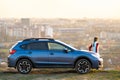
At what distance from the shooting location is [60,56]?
15.7m

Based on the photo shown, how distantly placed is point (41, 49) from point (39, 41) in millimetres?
330

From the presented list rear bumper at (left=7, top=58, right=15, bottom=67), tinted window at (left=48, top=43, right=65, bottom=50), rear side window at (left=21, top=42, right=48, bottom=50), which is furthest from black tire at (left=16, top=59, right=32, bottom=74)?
tinted window at (left=48, top=43, right=65, bottom=50)

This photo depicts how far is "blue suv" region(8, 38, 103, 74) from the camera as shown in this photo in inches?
618

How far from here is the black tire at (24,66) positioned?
15.8 metres

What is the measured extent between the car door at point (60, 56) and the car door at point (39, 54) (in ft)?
0.61

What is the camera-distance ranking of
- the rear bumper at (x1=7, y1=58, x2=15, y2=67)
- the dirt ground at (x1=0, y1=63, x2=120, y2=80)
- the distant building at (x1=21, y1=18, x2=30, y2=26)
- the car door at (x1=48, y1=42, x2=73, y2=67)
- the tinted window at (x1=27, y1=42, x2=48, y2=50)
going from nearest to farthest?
the dirt ground at (x1=0, y1=63, x2=120, y2=80)
the car door at (x1=48, y1=42, x2=73, y2=67)
the rear bumper at (x1=7, y1=58, x2=15, y2=67)
the tinted window at (x1=27, y1=42, x2=48, y2=50)
the distant building at (x1=21, y1=18, x2=30, y2=26)

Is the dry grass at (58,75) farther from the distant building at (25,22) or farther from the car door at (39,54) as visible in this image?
the distant building at (25,22)

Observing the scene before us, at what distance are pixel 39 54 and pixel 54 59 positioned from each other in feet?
1.90

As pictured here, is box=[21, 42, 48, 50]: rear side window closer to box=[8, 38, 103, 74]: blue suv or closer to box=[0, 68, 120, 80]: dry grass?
box=[8, 38, 103, 74]: blue suv

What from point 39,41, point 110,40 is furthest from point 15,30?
point 39,41

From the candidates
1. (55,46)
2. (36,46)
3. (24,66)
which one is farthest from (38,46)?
(24,66)

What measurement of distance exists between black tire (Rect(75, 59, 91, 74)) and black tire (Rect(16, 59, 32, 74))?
68.8 inches

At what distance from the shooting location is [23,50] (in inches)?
625

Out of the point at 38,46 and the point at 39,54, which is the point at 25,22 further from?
the point at 39,54
